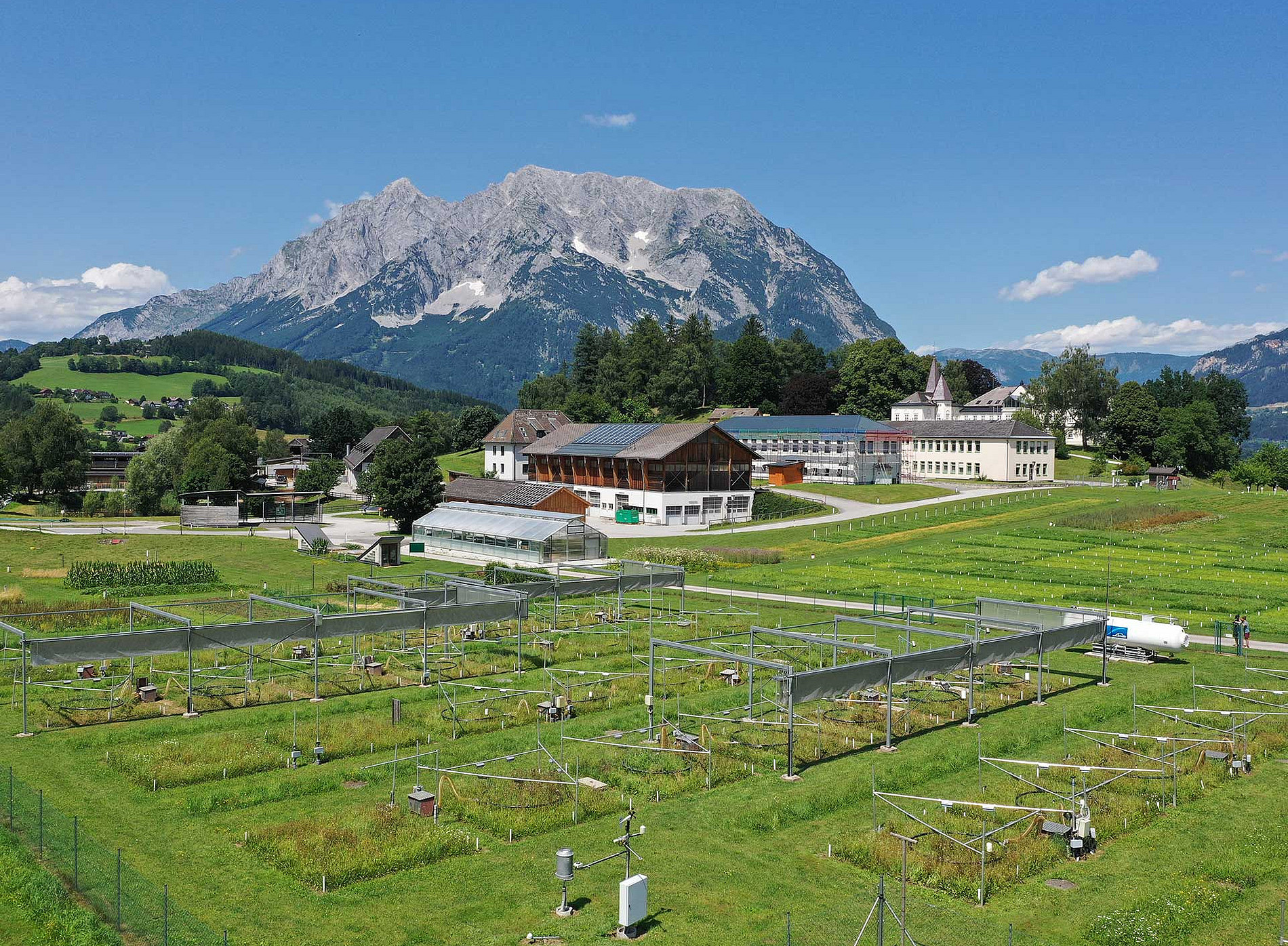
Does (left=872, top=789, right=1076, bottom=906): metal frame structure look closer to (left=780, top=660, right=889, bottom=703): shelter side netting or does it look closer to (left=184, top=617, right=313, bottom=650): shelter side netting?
(left=780, top=660, right=889, bottom=703): shelter side netting

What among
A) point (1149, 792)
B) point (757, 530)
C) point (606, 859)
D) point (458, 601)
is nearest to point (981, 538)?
point (757, 530)

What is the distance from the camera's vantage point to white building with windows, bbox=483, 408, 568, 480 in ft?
476

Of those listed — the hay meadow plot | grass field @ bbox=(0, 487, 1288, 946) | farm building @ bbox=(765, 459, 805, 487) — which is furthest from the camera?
farm building @ bbox=(765, 459, 805, 487)

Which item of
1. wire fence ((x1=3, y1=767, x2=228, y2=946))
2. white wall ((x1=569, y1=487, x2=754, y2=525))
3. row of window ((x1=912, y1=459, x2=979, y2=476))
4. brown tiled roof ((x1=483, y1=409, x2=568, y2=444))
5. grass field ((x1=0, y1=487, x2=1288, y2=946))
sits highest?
brown tiled roof ((x1=483, y1=409, x2=568, y2=444))

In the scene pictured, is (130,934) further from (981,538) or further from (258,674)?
(981,538)

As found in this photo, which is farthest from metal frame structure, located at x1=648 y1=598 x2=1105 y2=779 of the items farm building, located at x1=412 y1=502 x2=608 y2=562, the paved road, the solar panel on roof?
the solar panel on roof

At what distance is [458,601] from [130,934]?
3026 centimetres

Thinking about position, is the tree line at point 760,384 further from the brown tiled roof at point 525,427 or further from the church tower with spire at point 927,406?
the brown tiled roof at point 525,427

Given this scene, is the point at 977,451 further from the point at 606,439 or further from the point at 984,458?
the point at 606,439

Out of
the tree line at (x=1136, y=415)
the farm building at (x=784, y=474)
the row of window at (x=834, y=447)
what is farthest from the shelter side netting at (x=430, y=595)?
the tree line at (x=1136, y=415)

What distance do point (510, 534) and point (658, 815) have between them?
58.3 m

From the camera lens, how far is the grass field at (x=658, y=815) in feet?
64.9

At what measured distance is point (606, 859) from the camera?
21922mm

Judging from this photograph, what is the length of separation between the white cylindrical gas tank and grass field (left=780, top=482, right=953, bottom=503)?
7167cm
